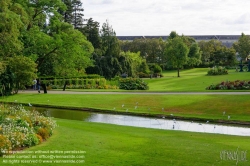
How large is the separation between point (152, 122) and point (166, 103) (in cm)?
628

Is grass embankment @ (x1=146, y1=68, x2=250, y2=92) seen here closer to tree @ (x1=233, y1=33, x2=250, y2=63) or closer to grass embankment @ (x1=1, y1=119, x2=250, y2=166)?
grass embankment @ (x1=1, y1=119, x2=250, y2=166)

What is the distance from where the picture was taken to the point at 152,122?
22984mm

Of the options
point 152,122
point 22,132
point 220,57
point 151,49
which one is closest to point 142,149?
point 22,132

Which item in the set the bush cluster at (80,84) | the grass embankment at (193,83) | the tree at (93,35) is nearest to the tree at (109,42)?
the tree at (93,35)

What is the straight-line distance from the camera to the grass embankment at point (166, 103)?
25203 millimetres

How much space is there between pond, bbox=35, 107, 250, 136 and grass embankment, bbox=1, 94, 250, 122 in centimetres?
135

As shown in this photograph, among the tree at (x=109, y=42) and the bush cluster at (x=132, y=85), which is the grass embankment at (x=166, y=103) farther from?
the tree at (x=109, y=42)

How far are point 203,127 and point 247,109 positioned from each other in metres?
5.74

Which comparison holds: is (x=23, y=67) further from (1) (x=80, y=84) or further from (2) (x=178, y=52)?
(2) (x=178, y=52)

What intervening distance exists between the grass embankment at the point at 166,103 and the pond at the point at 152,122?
135cm

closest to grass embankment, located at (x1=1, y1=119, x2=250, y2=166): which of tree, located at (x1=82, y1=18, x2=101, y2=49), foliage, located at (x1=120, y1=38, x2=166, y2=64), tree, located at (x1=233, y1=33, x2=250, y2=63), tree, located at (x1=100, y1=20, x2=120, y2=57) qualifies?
tree, located at (x1=100, y1=20, x2=120, y2=57)

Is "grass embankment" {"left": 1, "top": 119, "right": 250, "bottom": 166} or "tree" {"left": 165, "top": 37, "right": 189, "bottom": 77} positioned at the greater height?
"tree" {"left": 165, "top": 37, "right": 189, "bottom": 77}

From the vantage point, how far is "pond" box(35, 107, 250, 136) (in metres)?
20.2

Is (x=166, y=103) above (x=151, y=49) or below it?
below
